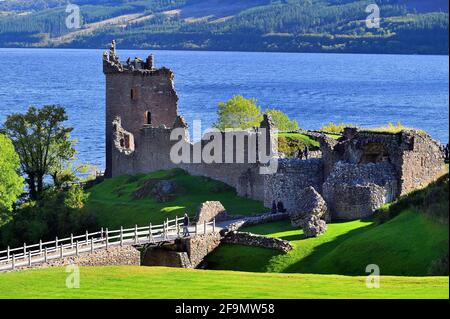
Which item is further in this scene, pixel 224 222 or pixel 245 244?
pixel 224 222

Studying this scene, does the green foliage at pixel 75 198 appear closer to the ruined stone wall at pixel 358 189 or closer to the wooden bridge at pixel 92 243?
the wooden bridge at pixel 92 243

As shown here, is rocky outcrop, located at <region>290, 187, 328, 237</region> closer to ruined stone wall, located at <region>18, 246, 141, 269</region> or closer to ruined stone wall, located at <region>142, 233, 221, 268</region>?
ruined stone wall, located at <region>142, 233, 221, 268</region>

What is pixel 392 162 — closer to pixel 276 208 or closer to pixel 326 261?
pixel 276 208

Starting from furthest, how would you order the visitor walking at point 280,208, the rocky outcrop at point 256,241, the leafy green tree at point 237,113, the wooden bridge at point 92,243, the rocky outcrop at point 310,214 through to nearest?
the leafy green tree at point 237,113
the visitor walking at point 280,208
the rocky outcrop at point 310,214
the rocky outcrop at point 256,241
the wooden bridge at point 92,243

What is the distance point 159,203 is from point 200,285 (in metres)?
27.0

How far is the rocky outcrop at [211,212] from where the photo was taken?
56266 mm

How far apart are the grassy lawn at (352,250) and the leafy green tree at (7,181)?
55.6 ft

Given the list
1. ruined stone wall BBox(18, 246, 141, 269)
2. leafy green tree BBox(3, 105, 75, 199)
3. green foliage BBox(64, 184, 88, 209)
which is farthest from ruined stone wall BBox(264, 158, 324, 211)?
leafy green tree BBox(3, 105, 75, 199)

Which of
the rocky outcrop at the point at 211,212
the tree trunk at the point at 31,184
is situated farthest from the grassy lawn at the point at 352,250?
the tree trunk at the point at 31,184

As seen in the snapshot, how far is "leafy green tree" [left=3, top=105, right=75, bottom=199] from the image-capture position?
75.0 metres

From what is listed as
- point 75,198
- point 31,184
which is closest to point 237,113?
point 31,184
